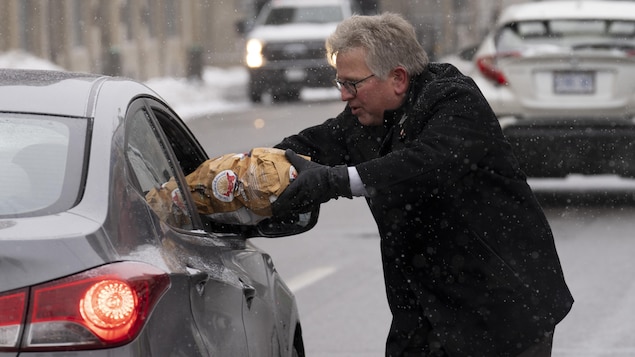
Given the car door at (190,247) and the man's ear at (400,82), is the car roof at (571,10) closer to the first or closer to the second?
the car door at (190,247)

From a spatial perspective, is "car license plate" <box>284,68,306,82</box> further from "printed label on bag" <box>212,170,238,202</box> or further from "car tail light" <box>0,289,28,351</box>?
"car tail light" <box>0,289,28,351</box>

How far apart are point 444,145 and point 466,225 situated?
0.75ft

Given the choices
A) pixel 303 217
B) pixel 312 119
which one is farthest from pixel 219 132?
pixel 303 217

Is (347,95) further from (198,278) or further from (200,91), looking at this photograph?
(200,91)

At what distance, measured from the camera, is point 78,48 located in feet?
106

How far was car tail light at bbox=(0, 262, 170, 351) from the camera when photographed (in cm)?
304

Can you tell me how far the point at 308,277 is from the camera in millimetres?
9641

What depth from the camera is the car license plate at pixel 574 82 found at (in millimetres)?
12195

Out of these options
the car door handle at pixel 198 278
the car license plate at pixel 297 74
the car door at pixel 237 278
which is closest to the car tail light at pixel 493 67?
the car door at pixel 237 278

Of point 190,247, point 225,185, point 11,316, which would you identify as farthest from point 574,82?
point 11,316

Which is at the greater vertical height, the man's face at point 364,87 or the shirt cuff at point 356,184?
the man's face at point 364,87

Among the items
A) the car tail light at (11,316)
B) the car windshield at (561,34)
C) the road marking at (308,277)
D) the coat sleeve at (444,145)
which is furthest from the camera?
the car windshield at (561,34)

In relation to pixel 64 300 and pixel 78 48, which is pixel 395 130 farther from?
pixel 78 48

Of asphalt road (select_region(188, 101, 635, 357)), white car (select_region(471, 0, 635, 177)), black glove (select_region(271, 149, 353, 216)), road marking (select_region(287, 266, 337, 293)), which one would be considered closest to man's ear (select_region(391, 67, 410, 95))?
black glove (select_region(271, 149, 353, 216))
